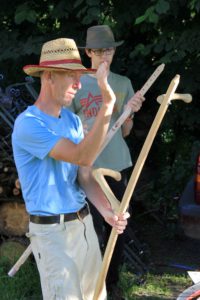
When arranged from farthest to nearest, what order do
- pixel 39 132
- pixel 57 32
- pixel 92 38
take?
pixel 57 32 < pixel 92 38 < pixel 39 132

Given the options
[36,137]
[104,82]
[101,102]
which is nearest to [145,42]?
[101,102]

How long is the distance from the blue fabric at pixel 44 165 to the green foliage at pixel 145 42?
6.93 feet

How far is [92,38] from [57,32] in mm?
1937

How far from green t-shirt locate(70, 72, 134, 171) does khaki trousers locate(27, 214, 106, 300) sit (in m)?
1.07

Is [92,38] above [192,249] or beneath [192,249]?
above

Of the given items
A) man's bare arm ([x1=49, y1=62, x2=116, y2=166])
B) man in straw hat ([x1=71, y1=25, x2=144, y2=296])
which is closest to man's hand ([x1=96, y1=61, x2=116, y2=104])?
man's bare arm ([x1=49, y1=62, x2=116, y2=166])

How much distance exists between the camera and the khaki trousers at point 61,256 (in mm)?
2861

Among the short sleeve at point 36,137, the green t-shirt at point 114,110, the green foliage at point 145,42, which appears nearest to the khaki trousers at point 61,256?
the short sleeve at point 36,137

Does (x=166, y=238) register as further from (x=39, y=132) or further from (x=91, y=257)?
(x=39, y=132)

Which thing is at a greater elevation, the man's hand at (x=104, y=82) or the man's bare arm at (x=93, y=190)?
the man's hand at (x=104, y=82)


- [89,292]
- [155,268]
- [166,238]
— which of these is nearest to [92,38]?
[89,292]

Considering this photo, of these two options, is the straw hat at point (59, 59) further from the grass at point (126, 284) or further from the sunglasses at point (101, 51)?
the grass at point (126, 284)

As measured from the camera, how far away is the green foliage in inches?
203

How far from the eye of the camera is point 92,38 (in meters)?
4.02
